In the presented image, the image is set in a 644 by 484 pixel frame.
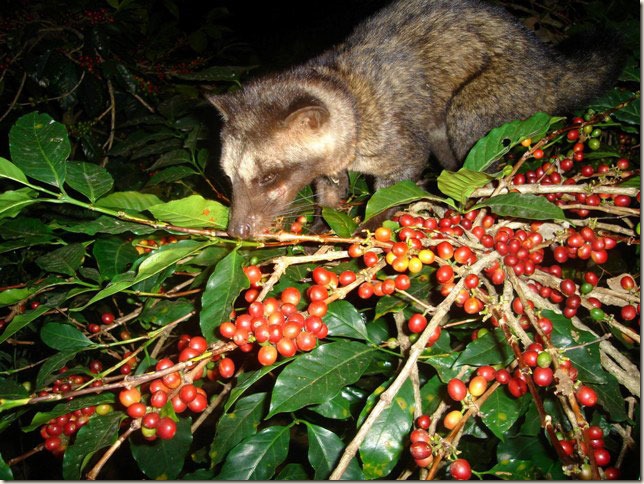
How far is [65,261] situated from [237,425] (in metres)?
1.15

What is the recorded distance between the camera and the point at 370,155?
3.47 meters

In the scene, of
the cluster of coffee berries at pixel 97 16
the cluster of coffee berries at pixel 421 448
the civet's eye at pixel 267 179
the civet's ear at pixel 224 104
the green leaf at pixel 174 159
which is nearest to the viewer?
the cluster of coffee berries at pixel 421 448

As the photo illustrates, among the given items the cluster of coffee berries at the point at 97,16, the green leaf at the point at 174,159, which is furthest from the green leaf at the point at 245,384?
the cluster of coffee berries at the point at 97,16

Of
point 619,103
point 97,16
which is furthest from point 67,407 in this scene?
point 97,16

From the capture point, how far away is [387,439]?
1426 mm

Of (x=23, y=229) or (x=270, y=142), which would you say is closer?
(x=23, y=229)

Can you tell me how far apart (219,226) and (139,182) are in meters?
2.79

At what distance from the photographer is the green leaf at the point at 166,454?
1796 millimetres

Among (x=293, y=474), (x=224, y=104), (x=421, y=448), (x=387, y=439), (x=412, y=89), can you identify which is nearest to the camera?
(x=421, y=448)

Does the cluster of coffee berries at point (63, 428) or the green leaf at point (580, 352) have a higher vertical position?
the cluster of coffee berries at point (63, 428)

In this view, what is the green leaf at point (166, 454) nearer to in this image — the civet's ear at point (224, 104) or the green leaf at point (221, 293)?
the green leaf at point (221, 293)

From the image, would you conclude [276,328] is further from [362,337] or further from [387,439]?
[387,439]

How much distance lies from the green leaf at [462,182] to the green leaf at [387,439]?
870 mm

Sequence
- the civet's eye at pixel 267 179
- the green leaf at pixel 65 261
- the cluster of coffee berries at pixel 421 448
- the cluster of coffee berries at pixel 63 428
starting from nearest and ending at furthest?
the cluster of coffee berries at pixel 421 448
the cluster of coffee berries at pixel 63 428
the green leaf at pixel 65 261
the civet's eye at pixel 267 179
